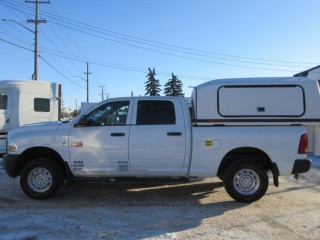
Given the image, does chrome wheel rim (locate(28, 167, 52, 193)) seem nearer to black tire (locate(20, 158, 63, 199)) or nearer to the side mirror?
black tire (locate(20, 158, 63, 199))

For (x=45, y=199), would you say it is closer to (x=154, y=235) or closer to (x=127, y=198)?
(x=127, y=198)

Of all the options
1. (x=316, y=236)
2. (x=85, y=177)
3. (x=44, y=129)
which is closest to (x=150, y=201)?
(x=85, y=177)

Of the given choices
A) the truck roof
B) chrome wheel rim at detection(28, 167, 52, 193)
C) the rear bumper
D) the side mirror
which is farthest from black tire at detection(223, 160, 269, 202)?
chrome wheel rim at detection(28, 167, 52, 193)

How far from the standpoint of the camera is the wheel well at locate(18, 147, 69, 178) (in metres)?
7.96

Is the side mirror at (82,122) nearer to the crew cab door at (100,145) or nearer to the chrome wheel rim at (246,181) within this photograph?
the crew cab door at (100,145)

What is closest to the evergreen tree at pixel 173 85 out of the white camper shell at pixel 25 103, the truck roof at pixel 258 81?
the white camper shell at pixel 25 103

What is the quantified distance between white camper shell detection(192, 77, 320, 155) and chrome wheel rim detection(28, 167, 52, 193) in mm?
3058

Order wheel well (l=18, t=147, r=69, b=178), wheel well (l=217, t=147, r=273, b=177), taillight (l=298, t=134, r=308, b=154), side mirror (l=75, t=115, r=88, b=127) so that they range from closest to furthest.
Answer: taillight (l=298, t=134, r=308, b=154) → wheel well (l=217, t=147, r=273, b=177) → side mirror (l=75, t=115, r=88, b=127) → wheel well (l=18, t=147, r=69, b=178)

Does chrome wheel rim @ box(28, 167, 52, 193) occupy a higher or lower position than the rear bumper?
lower

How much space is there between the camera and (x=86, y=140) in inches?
306

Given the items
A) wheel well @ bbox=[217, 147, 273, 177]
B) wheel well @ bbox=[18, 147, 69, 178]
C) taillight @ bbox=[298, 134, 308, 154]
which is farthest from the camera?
wheel well @ bbox=[18, 147, 69, 178]

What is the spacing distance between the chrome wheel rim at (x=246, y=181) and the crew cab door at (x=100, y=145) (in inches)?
82.8

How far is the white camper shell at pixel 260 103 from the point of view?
7570 millimetres

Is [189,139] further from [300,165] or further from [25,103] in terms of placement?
[25,103]
